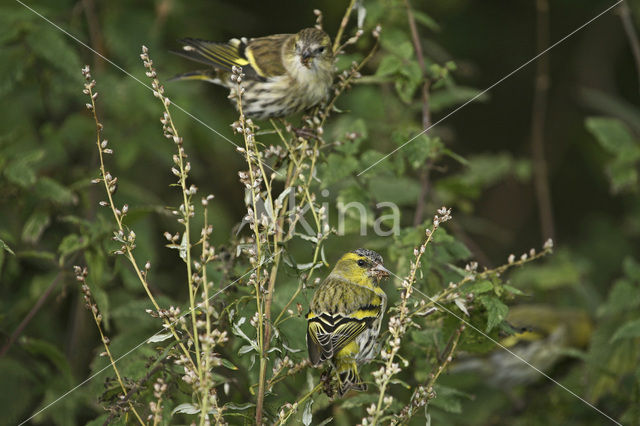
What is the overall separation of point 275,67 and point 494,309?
5.45 ft

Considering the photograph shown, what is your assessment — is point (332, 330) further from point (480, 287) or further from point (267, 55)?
point (267, 55)

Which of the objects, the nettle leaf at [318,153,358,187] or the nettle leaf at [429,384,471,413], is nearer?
the nettle leaf at [429,384,471,413]

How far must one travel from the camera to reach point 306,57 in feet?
10.1

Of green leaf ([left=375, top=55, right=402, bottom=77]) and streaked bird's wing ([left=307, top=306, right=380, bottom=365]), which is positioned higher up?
green leaf ([left=375, top=55, right=402, bottom=77])

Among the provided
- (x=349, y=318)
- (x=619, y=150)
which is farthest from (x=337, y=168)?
(x=619, y=150)

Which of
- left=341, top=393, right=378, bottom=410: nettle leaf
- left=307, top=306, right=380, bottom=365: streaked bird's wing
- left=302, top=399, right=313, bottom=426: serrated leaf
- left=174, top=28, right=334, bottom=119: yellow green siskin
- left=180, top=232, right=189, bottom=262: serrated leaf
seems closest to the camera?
left=180, top=232, right=189, bottom=262: serrated leaf

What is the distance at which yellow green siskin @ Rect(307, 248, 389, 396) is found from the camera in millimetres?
2504

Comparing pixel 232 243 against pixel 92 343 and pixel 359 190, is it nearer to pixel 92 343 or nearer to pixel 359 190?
pixel 359 190

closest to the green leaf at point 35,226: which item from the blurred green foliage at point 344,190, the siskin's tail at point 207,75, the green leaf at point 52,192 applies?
the blurred green foliage at point 344,190

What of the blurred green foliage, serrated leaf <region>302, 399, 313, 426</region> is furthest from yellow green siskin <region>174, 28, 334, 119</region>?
serrated leaf <region>302, 399, 313, 426</region>

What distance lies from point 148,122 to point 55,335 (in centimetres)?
143

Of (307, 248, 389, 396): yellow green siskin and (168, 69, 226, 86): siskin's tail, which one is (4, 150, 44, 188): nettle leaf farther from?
(307, 248, 389, 396): yellow green siskin

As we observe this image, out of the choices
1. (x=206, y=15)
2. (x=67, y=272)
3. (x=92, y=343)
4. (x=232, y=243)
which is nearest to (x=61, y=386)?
(x=67, y=272)

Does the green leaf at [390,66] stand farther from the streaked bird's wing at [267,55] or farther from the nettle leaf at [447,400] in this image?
the nettle leaf at [447,400]
